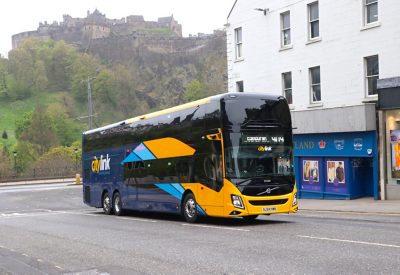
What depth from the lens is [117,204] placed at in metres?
24.4

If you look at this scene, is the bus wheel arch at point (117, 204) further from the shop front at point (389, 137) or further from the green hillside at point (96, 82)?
the green hillside at point (96, 82)

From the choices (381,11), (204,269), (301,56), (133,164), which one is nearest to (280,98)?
(133,164)

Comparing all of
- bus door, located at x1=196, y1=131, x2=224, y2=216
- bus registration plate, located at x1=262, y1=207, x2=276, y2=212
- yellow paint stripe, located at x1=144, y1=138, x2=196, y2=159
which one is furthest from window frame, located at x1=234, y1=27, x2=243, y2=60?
bus registration plate, located at x1=262, y1=207, x2=276, y2=212

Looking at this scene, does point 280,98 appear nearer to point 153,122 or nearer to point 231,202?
point 231,202

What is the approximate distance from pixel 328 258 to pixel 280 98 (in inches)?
318

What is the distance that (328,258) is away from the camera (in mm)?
9906

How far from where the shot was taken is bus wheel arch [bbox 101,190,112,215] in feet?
82.9

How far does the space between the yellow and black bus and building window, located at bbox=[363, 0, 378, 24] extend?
1117 centimetres

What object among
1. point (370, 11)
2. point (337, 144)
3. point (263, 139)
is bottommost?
point (263, 139)

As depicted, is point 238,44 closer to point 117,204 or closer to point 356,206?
point 117,204

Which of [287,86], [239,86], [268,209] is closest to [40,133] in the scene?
[239,86]

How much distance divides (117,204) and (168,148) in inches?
234

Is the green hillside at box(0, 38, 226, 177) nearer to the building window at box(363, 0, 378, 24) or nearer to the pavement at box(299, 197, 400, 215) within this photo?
the building window at box(363, 0, 378, 24)

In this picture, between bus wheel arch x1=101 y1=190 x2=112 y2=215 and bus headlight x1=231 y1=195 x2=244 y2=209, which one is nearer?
bus headlight x1=231 y1=195 x2=244 y2=209
